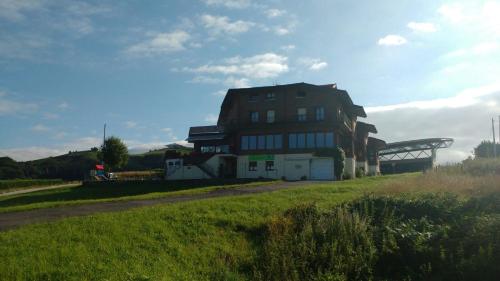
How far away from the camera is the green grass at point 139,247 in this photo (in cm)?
1006

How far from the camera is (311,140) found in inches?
1956

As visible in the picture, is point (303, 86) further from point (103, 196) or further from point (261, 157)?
point (103, 196)

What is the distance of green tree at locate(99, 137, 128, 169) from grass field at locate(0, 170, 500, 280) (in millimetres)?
55322

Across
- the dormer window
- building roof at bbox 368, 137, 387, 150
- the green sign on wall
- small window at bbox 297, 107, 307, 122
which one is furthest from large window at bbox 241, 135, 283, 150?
building roof at bbox 368, 137, 387, 150

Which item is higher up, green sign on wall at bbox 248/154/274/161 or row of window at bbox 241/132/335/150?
row of window at bbox 241/132/335/150

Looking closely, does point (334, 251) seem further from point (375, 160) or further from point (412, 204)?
point (375, 160)

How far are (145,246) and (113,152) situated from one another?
199 feet

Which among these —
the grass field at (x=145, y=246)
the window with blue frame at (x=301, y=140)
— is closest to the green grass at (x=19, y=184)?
the window with blue frame at (x=301, y=140)

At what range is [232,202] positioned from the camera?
61.8 feet

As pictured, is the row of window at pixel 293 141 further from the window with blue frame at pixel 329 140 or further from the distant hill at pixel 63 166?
the distant hill at pixel 63 166

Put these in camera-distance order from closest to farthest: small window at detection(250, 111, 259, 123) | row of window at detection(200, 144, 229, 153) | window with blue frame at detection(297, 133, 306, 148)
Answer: window with blue frame at detection(297, 133, 306, 148) → small window at detection(250, 111, 259, 123) → row of window at detection(200, 144, 229, 153)

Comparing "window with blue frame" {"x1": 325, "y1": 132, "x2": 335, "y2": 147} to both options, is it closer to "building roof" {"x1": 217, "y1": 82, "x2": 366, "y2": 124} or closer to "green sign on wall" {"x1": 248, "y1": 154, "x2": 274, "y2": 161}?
"building roof" {"x1": 217, "y1": 82, "x2": 366, "y2": 124}

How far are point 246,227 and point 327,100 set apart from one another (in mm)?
37526

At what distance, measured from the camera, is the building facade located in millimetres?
49184
